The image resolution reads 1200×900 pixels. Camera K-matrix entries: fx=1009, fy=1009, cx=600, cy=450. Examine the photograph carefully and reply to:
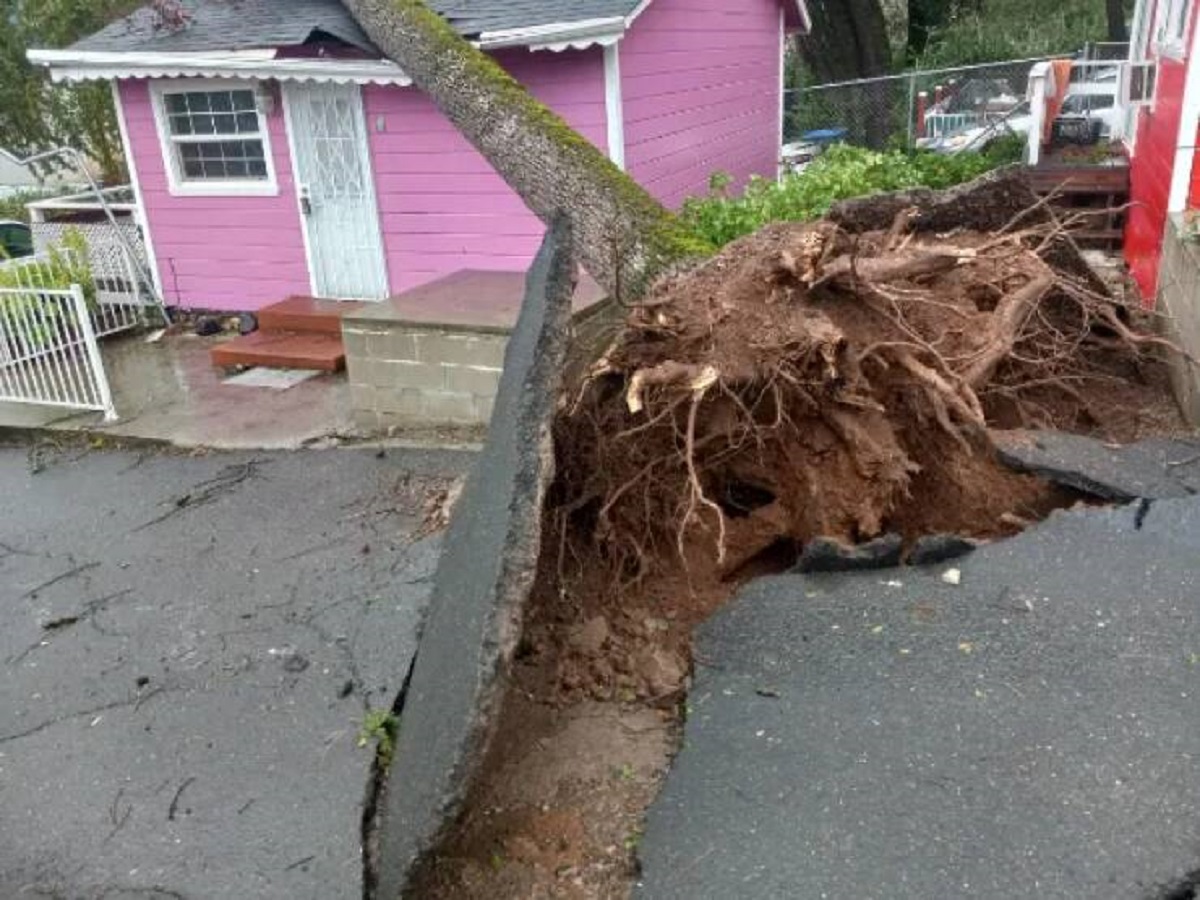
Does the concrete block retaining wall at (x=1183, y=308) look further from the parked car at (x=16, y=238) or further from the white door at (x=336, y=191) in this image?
the parked car at (x=16, y=238)

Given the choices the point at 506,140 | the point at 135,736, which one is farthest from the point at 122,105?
the point at 135,736

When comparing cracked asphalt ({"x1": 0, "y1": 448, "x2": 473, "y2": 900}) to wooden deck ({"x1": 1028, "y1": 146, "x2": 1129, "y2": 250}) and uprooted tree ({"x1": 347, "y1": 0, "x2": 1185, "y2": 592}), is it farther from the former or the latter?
wooden deck ({"x1": 1028, "y1": 146, "x2": 1129, "y2": 250})

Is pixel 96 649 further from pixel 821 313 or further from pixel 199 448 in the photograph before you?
pixel 821 313

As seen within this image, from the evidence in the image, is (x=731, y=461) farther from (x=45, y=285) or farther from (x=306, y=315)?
(x=45, y=285)

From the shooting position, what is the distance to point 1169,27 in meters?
7.69

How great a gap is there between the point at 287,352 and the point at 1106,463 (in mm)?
6768

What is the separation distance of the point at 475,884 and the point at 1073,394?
3.94 m

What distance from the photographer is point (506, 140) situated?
5758 millimetres

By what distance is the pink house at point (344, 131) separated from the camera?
8.65 m

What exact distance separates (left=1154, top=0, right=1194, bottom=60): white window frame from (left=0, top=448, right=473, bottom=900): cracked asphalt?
18.5 ft

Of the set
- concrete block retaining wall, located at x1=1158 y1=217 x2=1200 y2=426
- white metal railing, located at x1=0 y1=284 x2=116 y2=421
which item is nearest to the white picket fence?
white metal railing, located at x1=0 y1=284 x2=116 y2=421

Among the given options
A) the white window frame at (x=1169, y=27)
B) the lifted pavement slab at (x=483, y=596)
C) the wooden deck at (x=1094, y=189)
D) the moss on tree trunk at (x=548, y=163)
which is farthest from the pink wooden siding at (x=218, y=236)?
the white window frame at (x=1169, y=27)

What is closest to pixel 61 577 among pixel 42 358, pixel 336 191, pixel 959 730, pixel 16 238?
pixel 42 358

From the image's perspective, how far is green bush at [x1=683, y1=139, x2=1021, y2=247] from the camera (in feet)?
25.9
